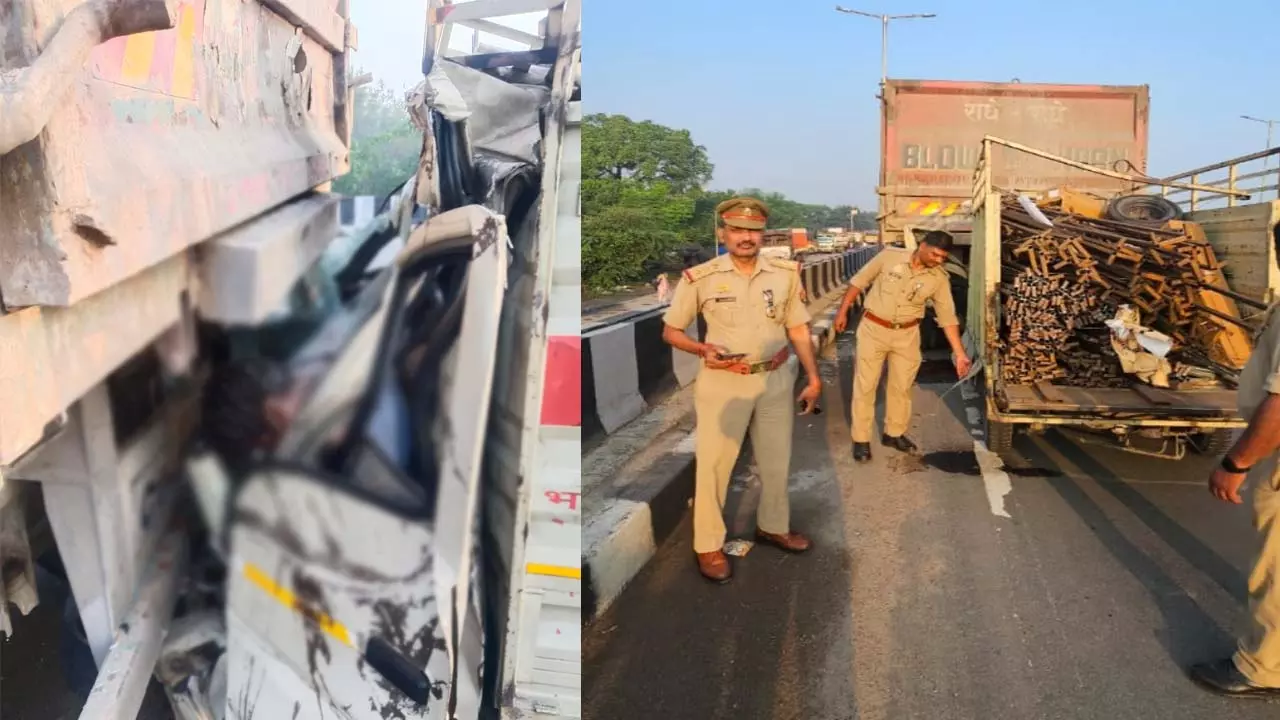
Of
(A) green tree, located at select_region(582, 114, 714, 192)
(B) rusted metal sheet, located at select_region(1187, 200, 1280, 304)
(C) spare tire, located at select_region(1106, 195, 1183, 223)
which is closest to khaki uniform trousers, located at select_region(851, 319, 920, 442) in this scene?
(B) rusted metal sheet, located at select_region(1187, 200, 1280, 304)

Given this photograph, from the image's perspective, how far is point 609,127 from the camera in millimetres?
1376

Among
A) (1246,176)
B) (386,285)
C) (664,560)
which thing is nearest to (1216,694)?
(664,560)

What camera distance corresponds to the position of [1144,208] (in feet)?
22.4

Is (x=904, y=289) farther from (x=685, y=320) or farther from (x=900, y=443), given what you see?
(x=685, y=320)

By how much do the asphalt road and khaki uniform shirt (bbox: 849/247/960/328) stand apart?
87 cm

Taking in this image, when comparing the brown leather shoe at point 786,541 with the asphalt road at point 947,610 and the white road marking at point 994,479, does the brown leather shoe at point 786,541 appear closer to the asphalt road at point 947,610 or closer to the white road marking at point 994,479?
the asphalt road at point 947,610

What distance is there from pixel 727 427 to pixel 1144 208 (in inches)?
202

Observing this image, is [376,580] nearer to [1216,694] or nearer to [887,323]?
[1216,694]

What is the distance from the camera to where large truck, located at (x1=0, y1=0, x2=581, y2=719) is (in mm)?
1386

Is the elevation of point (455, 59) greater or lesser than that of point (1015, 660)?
greater

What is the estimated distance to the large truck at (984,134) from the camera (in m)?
8.41

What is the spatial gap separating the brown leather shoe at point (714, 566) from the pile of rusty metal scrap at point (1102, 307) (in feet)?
8.14

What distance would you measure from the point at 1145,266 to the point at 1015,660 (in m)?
3.24

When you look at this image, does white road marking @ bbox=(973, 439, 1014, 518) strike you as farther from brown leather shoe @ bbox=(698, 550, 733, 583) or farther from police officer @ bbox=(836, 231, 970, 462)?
brown leather shoe @ bbox=(698, 550, 733, 583)
